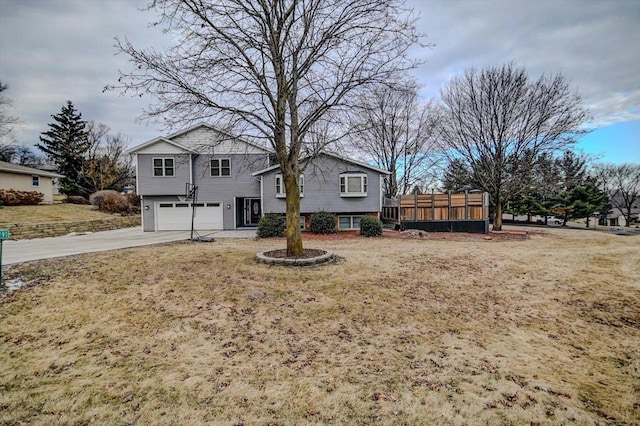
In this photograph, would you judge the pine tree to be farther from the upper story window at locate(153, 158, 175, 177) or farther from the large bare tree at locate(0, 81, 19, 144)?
the upper story window at locate(153, 158, 175, 177)

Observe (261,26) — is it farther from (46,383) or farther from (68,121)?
(68,121)

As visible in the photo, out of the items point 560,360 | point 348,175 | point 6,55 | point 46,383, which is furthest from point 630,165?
point 6,55

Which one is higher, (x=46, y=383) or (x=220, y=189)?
(x=220, y=189)

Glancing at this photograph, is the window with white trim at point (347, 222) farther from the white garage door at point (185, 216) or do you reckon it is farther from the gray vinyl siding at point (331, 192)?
the white garage door at point (185, 216)

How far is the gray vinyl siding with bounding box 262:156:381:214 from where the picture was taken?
1877 centimetres

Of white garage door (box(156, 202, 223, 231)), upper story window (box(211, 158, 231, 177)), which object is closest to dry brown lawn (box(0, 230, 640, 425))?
white garage door (box(156, 202, 223, 231))

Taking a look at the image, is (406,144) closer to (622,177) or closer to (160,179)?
(160,179)

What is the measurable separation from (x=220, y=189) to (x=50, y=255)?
38.1 feet

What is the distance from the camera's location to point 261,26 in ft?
27.9

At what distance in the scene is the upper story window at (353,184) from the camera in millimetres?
18609

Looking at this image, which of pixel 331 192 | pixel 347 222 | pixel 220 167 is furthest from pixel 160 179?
pixel 347 222

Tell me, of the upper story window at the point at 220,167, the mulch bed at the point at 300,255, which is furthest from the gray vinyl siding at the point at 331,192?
the mulch bed at the point at 300,255

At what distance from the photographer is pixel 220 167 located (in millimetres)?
21000

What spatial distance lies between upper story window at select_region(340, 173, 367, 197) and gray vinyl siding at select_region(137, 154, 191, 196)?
32.9 ft
